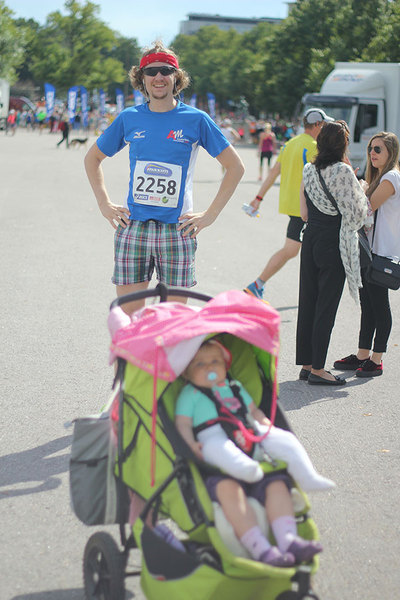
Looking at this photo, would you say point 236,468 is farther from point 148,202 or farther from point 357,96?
point 357,96

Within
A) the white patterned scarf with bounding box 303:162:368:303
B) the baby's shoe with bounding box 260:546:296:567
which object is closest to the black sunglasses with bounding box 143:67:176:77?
the white patterned scarf with bounding box 303:162:368:303

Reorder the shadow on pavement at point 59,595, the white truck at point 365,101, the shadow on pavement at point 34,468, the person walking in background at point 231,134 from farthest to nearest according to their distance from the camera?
the person walking in background at point 231,134 < the white truck at point 365,101 < the shadow on pavement at point 34,468 < the shadow on pavement at point 59,595

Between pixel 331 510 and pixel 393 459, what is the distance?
0.90m

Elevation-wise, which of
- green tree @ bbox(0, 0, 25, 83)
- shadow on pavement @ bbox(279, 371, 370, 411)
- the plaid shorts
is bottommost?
shadow on pavement @ bbox(279, 371, 370, 411)

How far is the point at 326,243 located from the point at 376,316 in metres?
0.94

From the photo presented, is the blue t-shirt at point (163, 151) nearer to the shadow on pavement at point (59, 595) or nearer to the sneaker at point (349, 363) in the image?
the shadow on pavement at point (59, 595)

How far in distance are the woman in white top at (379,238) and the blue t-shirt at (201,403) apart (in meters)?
3.51

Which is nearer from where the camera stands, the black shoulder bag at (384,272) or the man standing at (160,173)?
the man standing at (160,173)

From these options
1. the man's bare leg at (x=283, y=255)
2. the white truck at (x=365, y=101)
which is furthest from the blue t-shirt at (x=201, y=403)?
the white truck at (x=365, y=101)

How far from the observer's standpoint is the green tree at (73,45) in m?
101

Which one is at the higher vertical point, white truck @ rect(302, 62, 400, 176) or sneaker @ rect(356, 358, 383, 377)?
white truck @ rect(302, 62, 400, 176)

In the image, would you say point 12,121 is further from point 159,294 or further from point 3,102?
point 159,294

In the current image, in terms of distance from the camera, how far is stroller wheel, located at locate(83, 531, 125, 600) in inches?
120

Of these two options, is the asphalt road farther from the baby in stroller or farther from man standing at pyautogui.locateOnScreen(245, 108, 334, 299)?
the baby in stroller
